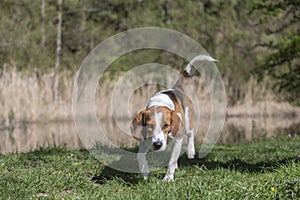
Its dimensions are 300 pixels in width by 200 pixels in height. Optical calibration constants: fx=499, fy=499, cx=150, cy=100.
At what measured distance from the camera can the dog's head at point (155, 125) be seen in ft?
16.4

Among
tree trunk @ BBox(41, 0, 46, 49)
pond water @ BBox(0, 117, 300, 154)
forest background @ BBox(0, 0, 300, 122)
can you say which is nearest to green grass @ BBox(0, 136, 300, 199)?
pond water @ BBox(0, 117, 300, 154)

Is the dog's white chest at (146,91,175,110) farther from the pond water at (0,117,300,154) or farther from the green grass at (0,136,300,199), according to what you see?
the pond water at (0,117,300,154)

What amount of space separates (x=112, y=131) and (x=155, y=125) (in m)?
8.55

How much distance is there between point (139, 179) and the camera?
17.3ft

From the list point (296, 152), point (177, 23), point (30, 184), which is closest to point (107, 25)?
point (177, 23)

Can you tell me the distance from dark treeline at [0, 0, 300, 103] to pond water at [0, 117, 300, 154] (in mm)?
3150

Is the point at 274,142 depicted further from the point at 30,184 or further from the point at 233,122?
the point at 233,122

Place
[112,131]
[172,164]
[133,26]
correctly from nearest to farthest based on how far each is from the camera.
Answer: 1. [172,164]
2. [112,131]
3. [133,26]

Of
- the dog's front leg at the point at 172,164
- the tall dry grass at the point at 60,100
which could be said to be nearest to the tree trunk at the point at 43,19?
the tall dry grass at the point at 60,100

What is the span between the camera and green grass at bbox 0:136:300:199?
4137 millimetres

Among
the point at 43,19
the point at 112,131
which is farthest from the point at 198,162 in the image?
the point at 43,19

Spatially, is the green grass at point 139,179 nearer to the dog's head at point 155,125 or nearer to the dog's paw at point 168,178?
the dog's paw at point 168,178

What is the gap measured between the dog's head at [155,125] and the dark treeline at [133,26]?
13548 mm

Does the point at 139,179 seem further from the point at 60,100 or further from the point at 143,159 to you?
the point at 60,100
